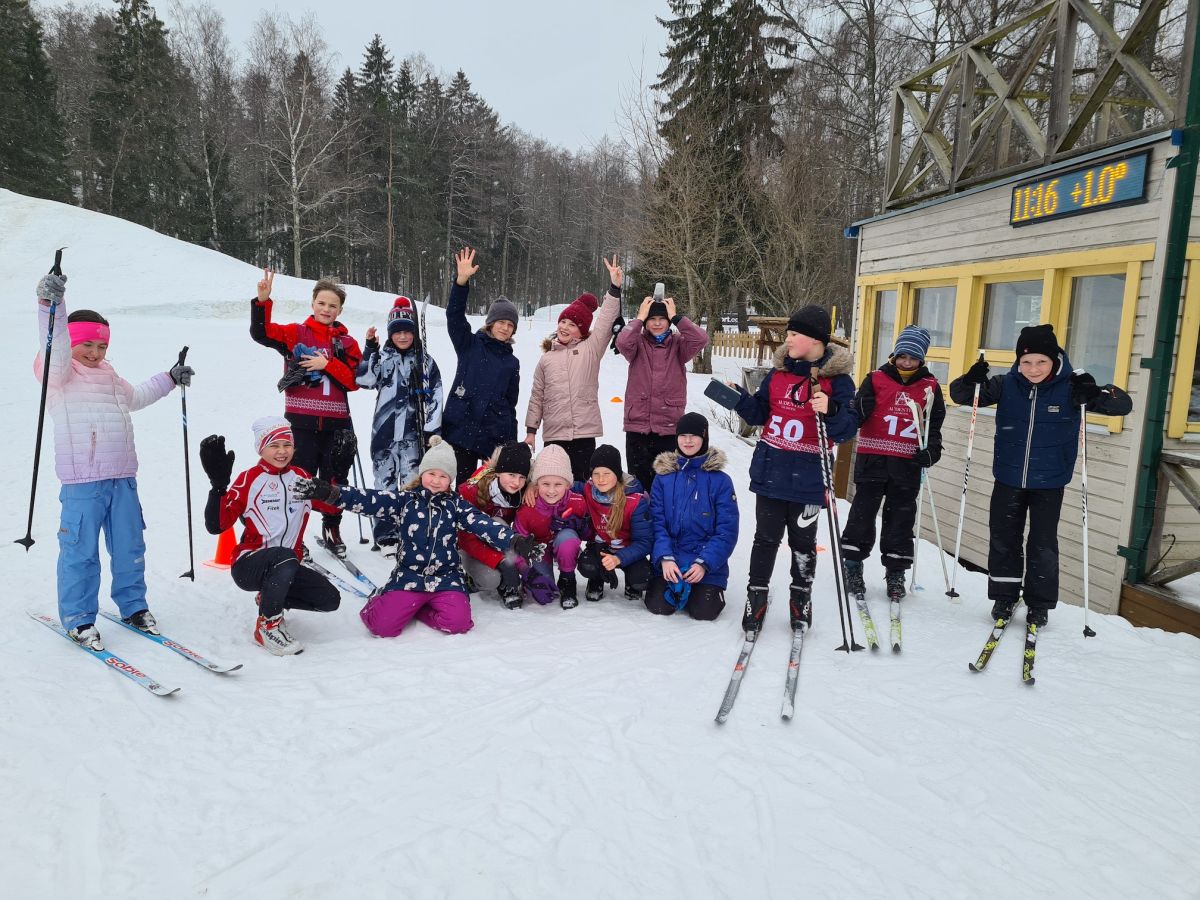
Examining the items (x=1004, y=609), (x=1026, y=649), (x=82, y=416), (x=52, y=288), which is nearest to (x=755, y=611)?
(x=1026, y=649)

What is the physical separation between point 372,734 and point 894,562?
11.6ft

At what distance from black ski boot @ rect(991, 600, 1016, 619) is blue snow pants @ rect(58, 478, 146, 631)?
5096mm

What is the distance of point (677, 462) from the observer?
4.74 metres

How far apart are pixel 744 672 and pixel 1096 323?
4302 mm

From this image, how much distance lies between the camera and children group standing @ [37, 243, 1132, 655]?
3.70m

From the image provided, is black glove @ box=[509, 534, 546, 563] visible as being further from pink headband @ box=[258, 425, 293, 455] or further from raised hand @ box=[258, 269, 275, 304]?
raised hand @ box=[258, 269, 275, 304]

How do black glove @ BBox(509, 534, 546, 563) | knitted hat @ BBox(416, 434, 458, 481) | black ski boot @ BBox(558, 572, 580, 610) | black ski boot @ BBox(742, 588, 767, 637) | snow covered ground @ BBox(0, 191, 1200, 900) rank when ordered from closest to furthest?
snow covered ground @ BBox(0, 191, 1200, 900) < black ski boot @ BBox(742, 588, 767, 637) < knitted hat @ BBox(416, 434, 458, 481) < black glove @ BBox(509, 534, 546, 563) < black ski boot @ BBox(558, 572, 580, 610)

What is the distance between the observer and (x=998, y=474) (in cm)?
443

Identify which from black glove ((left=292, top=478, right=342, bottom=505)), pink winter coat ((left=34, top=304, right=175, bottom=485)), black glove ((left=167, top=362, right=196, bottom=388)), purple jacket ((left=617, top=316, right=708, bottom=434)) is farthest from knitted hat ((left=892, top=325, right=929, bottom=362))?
pink winter coat ((left=34, top=304, right=175, bottom=485))

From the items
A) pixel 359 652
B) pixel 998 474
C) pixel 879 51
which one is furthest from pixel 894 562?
pixel 879 51

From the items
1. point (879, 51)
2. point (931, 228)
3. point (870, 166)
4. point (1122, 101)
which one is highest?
point (879, 51)

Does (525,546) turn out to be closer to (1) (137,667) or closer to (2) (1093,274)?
(1) (137,667)

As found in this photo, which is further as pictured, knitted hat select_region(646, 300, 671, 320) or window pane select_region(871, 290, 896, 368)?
window pane select_region(871, 290, 896, 368)

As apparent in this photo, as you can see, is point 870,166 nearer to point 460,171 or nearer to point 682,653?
point 682,653
